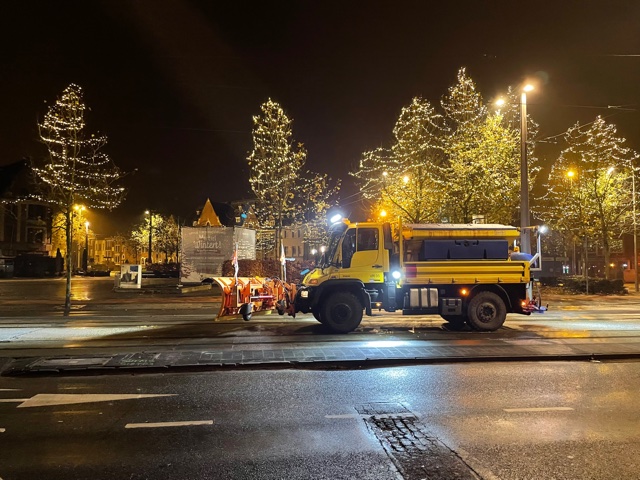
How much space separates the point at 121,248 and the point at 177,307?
89.4 m

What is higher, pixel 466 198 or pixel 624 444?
pixel 466 198

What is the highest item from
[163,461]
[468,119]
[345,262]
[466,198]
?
[468,119]

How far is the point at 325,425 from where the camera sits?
5.74 m

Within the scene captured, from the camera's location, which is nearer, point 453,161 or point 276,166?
point 453,161

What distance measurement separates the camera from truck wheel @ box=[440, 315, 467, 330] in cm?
1370

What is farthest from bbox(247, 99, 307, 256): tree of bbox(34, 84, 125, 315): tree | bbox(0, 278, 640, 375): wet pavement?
bbox(0, 278, 640, 375): wet pavement

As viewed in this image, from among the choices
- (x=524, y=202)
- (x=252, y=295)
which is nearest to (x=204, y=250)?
(x=252, y=295)

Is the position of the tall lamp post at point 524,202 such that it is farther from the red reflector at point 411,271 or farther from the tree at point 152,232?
the tree at point 152,232

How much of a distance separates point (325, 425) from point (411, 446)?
1.11 meters

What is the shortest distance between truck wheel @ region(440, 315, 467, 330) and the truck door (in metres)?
2.55

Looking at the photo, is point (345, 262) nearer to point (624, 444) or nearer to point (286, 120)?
point (624, 444)

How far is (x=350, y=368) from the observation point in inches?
348

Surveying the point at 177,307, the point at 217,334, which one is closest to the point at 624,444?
the point at 217,334

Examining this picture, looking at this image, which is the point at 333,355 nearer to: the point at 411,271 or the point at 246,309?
the point at 411,271
